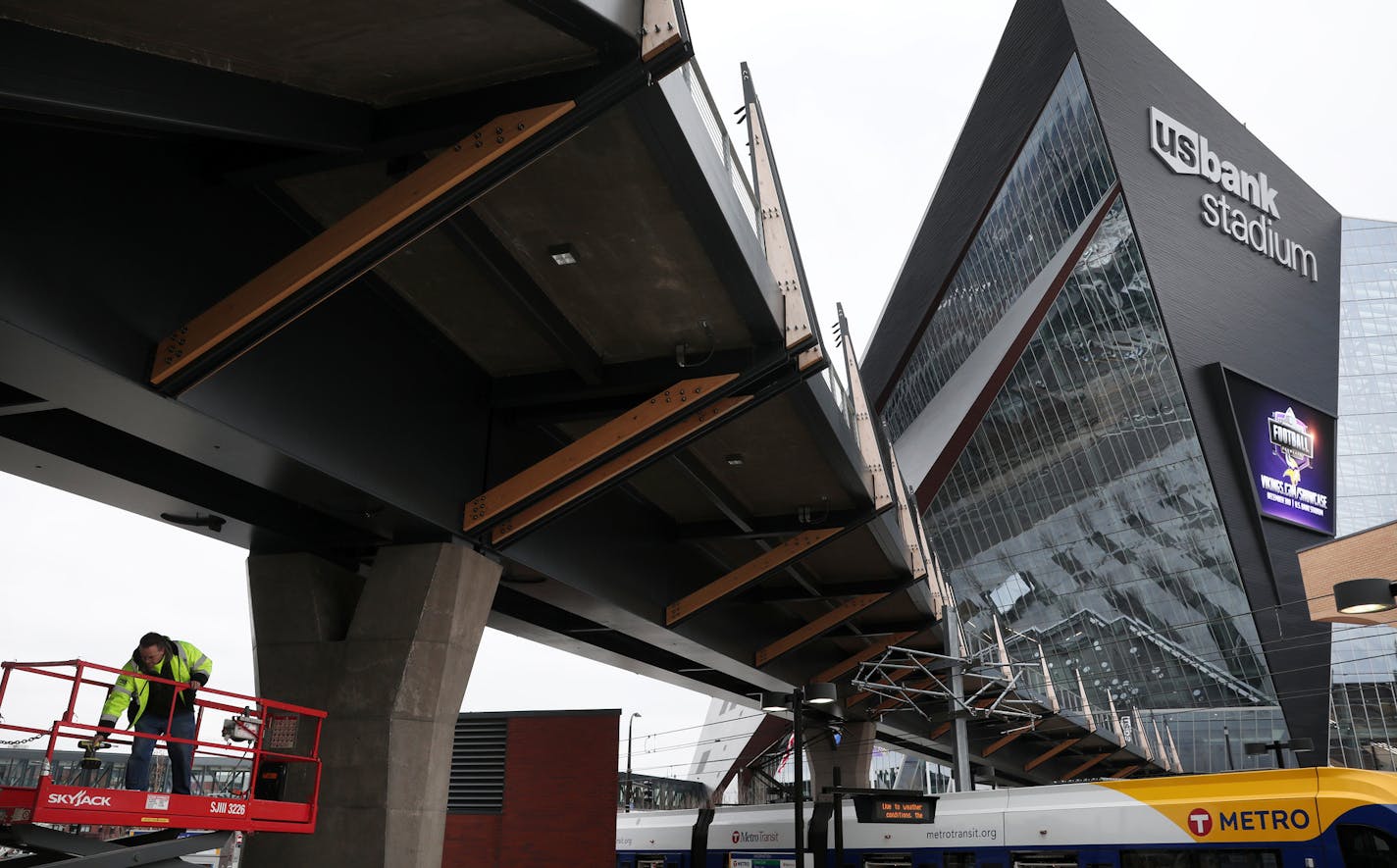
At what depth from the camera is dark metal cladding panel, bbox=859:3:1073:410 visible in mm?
69750

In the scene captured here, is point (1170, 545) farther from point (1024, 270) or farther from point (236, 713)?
point (236, 713)

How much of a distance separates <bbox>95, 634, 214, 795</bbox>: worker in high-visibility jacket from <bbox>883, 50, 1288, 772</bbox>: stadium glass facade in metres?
56.1

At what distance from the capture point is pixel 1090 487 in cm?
6662

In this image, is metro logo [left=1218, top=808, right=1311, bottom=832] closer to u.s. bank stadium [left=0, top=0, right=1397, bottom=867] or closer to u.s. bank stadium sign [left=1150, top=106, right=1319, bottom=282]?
u.s. bank stadium [left=0, top=0, right=1397, bottom=867]

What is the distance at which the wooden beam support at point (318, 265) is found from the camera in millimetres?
8719

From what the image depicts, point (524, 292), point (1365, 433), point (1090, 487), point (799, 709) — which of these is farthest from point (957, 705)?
point (1365, 433)

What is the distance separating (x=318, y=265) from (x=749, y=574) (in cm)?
1219

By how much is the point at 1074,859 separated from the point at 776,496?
7587mm

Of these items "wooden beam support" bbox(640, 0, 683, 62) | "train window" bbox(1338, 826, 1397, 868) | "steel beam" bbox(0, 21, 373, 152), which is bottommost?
"train window" bbox(1338, 826, 1397, 868)

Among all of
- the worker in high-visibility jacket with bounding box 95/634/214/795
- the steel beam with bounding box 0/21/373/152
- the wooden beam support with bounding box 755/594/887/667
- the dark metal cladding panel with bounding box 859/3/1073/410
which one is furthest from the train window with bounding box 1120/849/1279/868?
the dark metal cladding panel with bounding box 859/3/1073/410

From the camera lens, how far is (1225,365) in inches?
2512

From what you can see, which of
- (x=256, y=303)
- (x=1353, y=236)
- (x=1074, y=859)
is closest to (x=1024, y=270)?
(x=1353, y=236)

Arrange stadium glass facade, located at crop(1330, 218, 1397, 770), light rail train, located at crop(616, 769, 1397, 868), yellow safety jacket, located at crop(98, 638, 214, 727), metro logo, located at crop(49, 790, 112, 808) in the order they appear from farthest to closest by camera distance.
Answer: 1. stadium glass facade, located at crop(1330, 218, 1397, 770)
2. light rail train, located at crop(616, 769, 1397, 868)
3. yellow safety jacket, located at crop(98, 638, 214, 727)
4. metro logo, located at crop(49, 790, 112, 808)

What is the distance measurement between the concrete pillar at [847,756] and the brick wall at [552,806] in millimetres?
12255
